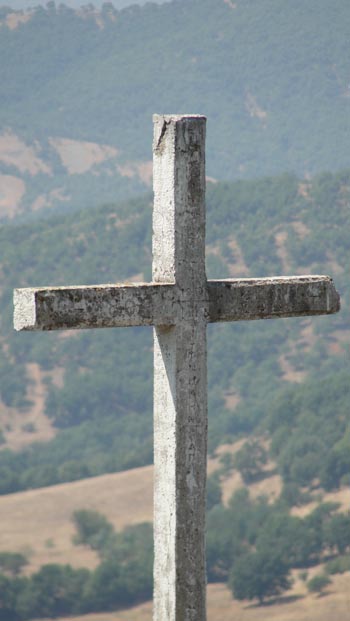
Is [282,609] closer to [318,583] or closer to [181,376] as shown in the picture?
[318,583]

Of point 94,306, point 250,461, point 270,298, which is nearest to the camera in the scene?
point 94,306

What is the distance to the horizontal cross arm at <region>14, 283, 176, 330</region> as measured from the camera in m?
5.51

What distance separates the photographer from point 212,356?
7881 cm

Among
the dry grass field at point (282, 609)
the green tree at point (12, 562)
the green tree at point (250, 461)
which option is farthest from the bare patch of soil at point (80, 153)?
the dry grass field at point (282, 609)

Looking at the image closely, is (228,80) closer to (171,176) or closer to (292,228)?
(292,228)

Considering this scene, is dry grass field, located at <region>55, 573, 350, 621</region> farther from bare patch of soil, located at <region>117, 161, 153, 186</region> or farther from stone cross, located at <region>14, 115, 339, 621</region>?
bare patch of soil, located at <region>117, 161, 153, 186</region>

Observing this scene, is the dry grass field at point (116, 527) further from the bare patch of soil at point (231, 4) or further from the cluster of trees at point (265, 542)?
the bare patch of soil at point (231, 4)

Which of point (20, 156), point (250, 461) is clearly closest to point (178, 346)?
point (250, 461)

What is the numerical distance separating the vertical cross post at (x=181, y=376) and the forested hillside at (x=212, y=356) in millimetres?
52160

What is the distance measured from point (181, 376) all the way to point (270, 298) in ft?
1.88

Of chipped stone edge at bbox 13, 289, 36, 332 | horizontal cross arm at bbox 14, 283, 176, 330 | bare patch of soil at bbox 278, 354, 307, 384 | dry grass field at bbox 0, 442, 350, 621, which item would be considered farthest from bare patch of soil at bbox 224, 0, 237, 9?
chipped stone edge at bbox 13, 289, 36, 332

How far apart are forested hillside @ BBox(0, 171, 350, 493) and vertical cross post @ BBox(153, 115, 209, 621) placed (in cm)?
5216

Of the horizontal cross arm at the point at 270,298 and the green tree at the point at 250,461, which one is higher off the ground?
the green tree at the point at 250,461

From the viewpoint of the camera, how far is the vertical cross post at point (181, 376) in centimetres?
585
